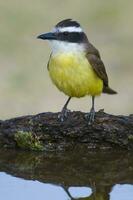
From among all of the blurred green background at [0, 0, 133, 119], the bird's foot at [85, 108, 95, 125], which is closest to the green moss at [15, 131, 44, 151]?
the bird's foot at [85, 108, 95, 125]

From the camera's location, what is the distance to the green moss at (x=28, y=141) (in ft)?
19.4

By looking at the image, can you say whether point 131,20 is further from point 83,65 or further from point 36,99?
point 83,65

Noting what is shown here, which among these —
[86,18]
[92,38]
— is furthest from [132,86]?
[86,18]

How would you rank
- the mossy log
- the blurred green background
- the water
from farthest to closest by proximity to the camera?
the blurred green background, the mossy log, the water

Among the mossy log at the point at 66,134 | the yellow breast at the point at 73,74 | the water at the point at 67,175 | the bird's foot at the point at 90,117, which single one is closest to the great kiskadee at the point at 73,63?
the yellow breast at the point at 73,74

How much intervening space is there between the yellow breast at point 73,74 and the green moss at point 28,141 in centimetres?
96

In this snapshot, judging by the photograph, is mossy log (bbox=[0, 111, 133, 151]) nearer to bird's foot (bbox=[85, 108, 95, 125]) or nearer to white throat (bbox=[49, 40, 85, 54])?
bird's foot (bbox=[85, 108, 95, 125])

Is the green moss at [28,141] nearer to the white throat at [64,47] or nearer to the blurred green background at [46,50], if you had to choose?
the white throat at [64,47]

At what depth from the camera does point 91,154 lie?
5848 millimetres

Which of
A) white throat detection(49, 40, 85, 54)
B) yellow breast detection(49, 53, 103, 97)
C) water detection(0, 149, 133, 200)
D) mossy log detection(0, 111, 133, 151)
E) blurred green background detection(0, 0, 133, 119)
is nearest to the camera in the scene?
water detection(0, 149, 133, 200)

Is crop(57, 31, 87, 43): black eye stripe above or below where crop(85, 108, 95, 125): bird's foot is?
above

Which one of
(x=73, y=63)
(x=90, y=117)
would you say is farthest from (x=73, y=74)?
(x=90, y=117)

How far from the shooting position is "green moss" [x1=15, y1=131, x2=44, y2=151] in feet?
19.4

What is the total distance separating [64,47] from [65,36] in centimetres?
12
